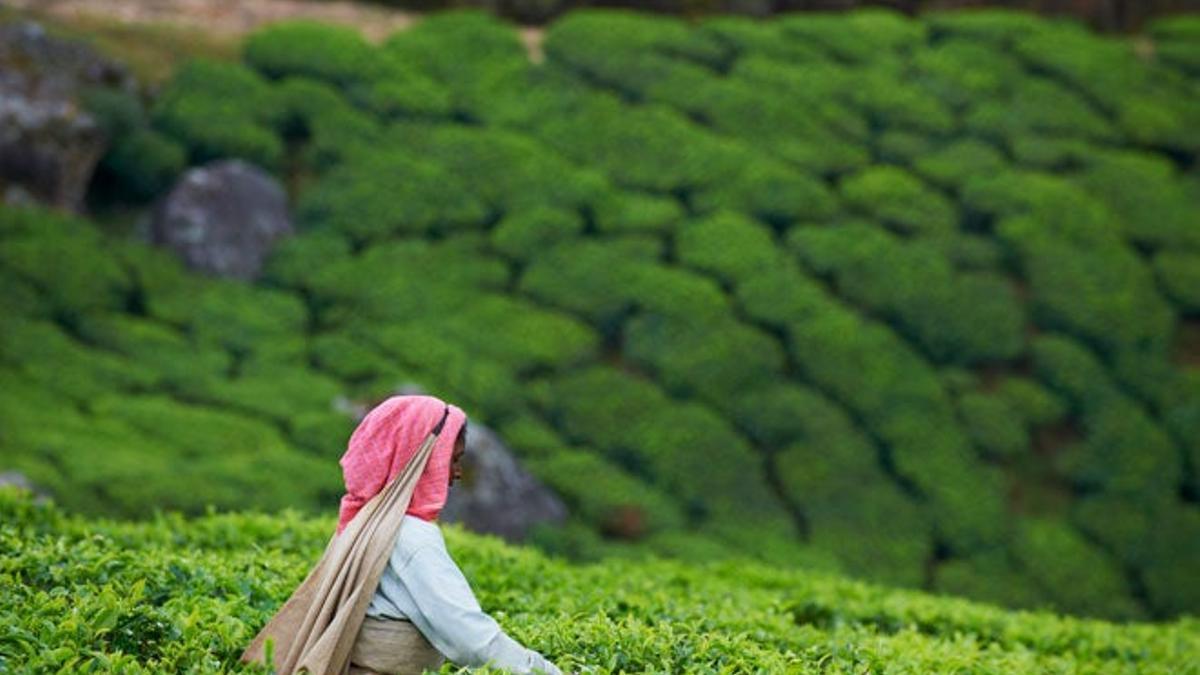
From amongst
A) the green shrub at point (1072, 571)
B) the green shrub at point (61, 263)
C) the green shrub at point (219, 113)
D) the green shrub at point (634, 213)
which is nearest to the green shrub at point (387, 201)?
the green shrub at point (219, 113)

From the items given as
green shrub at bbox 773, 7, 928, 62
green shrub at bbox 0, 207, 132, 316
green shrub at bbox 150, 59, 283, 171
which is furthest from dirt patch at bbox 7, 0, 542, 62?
green shrub at bbox 0, 207, 132, 316

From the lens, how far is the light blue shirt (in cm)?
401

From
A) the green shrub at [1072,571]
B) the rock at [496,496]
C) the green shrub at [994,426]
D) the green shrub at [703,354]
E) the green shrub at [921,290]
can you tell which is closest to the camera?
the rock at [496,496]

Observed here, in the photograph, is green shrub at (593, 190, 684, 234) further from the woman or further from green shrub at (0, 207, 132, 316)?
the woman

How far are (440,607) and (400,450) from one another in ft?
1.41

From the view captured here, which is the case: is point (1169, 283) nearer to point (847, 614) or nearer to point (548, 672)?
point (847, 614)

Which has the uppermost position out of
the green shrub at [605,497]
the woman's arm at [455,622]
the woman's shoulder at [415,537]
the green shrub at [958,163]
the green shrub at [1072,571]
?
the woman's shoulder at [415,537]

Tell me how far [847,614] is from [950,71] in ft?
34.6

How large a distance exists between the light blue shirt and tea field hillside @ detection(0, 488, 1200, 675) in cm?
10

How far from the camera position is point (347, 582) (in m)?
4.08

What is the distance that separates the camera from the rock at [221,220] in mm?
13742

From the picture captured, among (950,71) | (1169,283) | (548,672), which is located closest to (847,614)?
(548,672)

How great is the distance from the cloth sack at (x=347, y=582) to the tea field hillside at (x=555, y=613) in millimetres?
269

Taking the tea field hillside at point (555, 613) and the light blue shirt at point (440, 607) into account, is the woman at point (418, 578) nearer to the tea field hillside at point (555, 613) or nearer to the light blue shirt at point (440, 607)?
the light blue shirt at point (440, 607)
